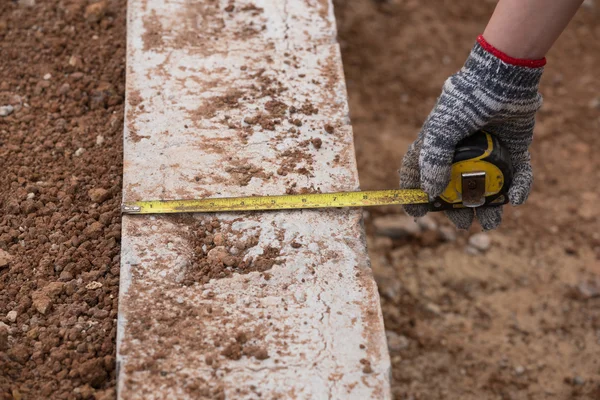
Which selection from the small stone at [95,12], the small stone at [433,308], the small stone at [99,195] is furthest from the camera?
the small stone at [433,308]

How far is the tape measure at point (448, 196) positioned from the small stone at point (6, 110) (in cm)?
92

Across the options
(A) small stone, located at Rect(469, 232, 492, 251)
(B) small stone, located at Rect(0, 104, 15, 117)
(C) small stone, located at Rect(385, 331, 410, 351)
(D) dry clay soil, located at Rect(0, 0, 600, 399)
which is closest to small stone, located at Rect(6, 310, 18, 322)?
(D) dry clay soil, located at Rect(0, 0, 600, 399)

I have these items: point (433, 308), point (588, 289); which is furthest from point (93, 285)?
point (588, 289)

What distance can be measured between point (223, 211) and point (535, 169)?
3.08 meters

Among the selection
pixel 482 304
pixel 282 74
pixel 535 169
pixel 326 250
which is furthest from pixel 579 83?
pixel 326 250

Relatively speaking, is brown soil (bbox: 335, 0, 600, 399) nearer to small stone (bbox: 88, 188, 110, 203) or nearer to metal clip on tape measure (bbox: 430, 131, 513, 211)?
metal clip on tape measure (bbox: 430, 131, 513, 211)

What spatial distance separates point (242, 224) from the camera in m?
2.50

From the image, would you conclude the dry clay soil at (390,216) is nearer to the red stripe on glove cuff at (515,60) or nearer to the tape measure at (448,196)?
the tape measure at (448,196)

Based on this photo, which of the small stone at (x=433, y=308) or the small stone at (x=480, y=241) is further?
the small stone at (x=480, y=241)

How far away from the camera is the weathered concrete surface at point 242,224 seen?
6.95ft

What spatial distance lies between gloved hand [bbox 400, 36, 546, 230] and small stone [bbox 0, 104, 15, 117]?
187cm

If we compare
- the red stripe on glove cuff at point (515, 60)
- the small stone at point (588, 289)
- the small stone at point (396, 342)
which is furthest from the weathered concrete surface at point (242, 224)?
the small stone at point (588, 289)

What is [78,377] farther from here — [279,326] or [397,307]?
[397,307]

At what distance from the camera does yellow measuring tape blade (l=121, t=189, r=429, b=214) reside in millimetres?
2482
